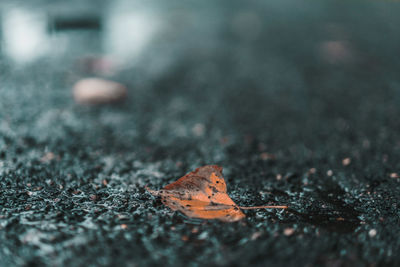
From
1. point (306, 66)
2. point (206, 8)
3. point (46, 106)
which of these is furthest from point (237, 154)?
point (206, 8)

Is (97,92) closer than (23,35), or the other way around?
(97,92)

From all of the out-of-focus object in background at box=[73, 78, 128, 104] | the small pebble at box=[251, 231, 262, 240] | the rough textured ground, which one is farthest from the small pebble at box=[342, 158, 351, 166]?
the out-of-focus object in background at box=[73, 78, 128, 104]

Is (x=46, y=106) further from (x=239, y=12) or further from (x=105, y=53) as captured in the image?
(x=239, y=12)

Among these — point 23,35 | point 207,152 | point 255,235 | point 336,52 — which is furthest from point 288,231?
point 23,35

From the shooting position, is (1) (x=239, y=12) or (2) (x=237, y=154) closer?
(2) (x=237, y=154)

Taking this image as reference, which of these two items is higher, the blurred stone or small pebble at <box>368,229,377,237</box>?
the blurred stone

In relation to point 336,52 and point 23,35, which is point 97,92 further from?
point 336,52

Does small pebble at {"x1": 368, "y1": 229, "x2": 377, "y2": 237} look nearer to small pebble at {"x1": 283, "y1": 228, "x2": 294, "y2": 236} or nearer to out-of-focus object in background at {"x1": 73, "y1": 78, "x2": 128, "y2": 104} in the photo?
small pebble at {"x1": 283, "y1": 228, "x2": 294, "y2": 236}
